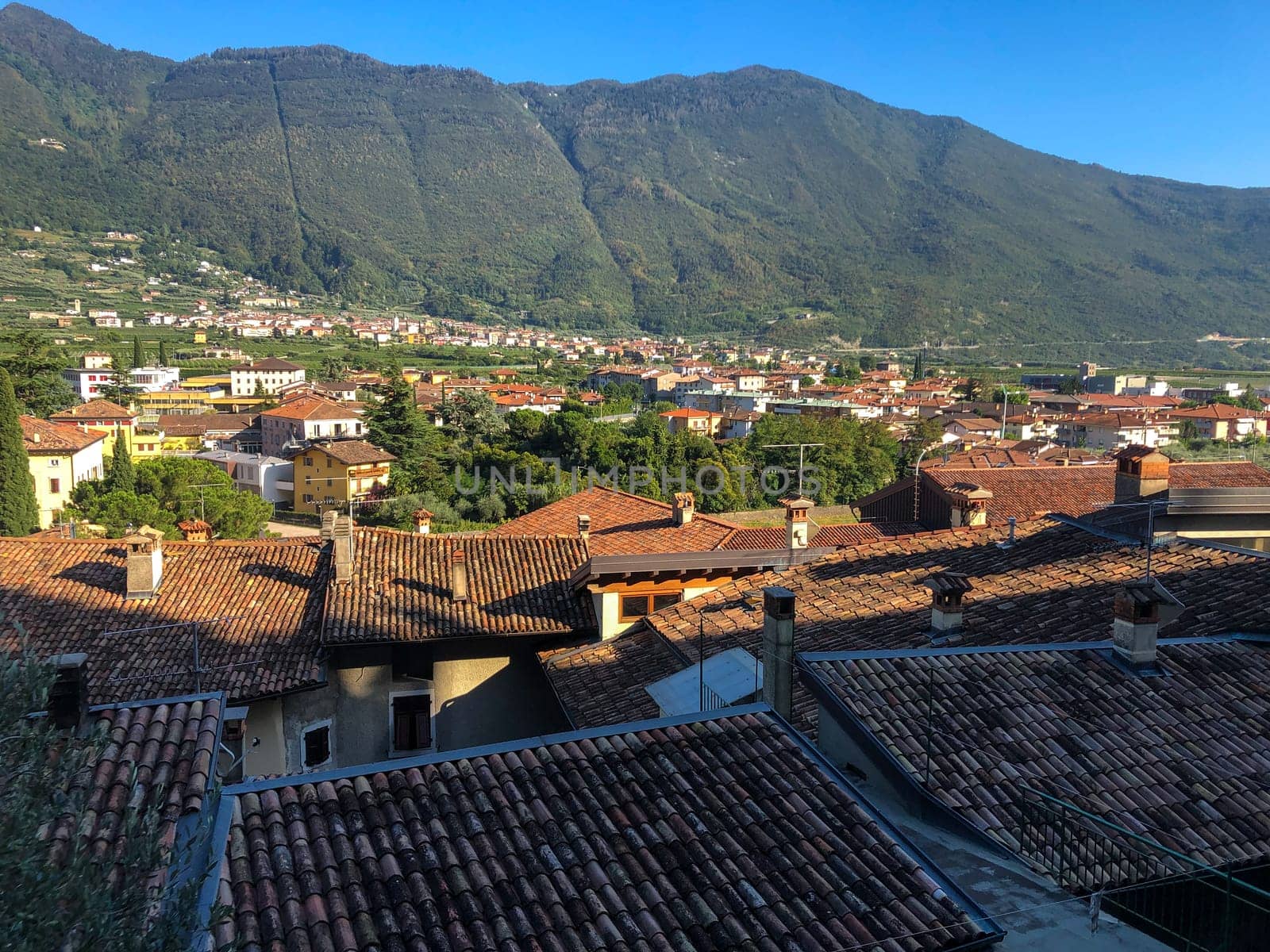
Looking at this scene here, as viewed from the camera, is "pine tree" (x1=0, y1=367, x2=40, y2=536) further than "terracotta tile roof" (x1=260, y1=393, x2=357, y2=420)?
No

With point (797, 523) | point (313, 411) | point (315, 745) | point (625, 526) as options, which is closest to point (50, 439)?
point (313, 411)

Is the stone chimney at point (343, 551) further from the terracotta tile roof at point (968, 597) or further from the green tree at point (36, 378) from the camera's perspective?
the green tree at point (36, 378)

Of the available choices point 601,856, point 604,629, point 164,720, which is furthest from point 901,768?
point 604,629

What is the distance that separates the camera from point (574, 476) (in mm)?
40625

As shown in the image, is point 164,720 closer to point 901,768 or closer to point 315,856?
point 315,856

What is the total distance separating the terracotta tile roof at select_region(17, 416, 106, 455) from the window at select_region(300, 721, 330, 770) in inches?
1295

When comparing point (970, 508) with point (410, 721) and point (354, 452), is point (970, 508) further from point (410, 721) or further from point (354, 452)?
point (354, 452)

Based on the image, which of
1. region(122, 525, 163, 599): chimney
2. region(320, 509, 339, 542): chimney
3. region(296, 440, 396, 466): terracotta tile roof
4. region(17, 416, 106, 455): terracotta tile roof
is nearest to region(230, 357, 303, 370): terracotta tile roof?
region(296, 440, 396, 466): terracotta tile roof

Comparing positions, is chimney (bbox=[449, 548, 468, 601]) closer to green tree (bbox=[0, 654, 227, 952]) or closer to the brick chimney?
the brick chimney

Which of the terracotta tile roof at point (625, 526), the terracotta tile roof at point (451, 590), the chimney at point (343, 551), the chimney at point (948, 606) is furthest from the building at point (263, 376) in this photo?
the chimney at point (948, 606)

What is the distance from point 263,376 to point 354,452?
50606 millimetres

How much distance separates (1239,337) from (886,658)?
187529 millimetres

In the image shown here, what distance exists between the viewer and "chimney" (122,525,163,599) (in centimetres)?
1227

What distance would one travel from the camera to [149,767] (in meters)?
4.25
